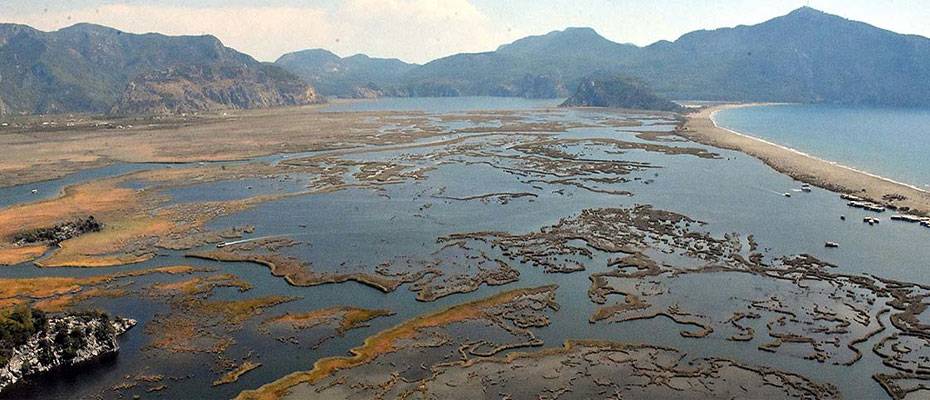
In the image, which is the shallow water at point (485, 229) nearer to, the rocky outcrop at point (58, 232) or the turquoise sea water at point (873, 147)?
the rocky outcrop at point (58, 232)

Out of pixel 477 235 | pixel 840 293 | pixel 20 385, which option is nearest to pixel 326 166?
pixel 477 235

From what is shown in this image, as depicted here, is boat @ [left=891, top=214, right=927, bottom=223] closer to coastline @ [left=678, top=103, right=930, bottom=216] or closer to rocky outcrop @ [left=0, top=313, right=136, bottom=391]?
coastline @ [left=678, top=103, right=930, bottom=216]

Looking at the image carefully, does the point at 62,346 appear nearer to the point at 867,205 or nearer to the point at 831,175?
the point at 867,205

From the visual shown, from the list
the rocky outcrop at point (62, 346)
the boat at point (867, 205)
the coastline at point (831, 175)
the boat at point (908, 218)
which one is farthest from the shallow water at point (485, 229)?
the coastline at point (831, 175)

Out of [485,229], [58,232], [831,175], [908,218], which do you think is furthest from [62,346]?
[831,175]

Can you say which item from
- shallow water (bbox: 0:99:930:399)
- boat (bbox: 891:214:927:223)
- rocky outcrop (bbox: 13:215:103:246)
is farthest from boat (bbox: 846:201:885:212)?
rocky outcrop (bbox: 13:215:103:246)

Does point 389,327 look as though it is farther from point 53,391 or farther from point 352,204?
point 352,204
